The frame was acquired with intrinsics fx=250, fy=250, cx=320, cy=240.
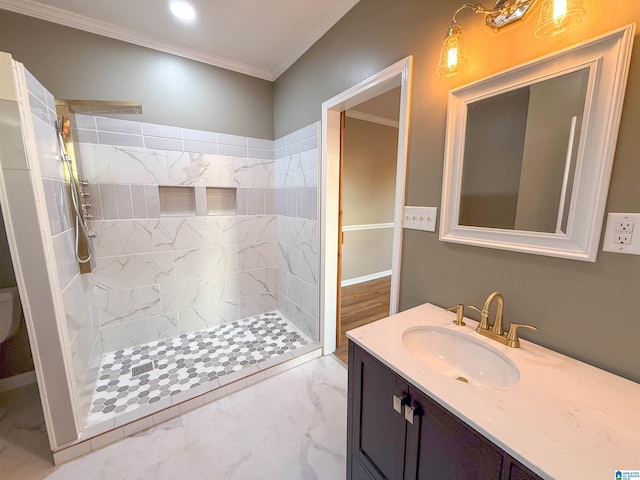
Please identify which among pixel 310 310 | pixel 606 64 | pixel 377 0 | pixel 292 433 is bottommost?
pixel 292 433

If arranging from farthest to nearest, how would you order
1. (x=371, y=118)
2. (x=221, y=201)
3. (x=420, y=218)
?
(x=371, y=118) < (x=221, y=201) < (x=420, y=218)

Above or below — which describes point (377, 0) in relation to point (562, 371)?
above

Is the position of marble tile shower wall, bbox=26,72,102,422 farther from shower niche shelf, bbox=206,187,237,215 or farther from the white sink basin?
the white sink basin

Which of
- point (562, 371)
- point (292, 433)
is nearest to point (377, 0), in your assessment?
point (562, 371)

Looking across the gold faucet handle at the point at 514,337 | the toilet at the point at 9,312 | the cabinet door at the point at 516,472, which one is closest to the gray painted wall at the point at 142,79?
the toilet at the point at 9,312

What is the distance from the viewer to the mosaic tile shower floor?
5.57ft

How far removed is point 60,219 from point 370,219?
11.4 feet

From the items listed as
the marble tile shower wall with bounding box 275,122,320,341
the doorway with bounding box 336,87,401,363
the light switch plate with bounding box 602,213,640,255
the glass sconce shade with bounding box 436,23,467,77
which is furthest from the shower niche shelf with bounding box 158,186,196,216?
the light switch plate with bounding box 602,213,640,255

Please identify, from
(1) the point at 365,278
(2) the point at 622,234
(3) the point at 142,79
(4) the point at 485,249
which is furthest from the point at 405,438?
(1) the point at 365,278

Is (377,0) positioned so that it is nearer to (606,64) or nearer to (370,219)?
(606,64)

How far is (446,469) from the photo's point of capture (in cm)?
75

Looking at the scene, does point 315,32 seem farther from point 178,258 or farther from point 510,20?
point 178,258

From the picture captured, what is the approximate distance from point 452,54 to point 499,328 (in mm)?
1157

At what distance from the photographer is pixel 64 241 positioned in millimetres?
1501
